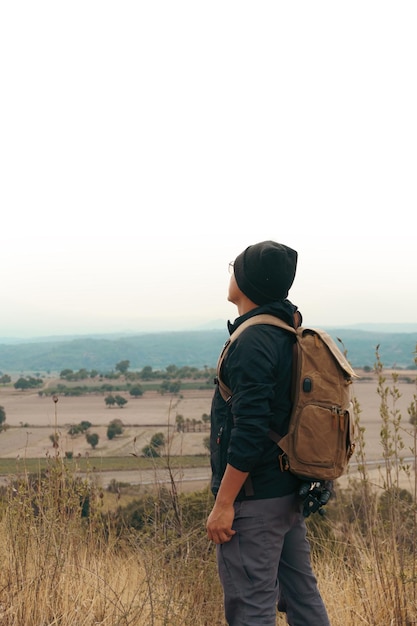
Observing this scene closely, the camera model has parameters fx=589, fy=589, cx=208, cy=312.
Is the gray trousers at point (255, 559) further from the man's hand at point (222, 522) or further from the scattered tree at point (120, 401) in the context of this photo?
the scattered tree at point (120, 401)

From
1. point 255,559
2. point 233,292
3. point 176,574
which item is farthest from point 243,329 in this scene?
point 176,574

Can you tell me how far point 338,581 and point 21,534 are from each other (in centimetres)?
200

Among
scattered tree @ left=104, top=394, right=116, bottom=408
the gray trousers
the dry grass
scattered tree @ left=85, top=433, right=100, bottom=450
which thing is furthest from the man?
scattered tree @ left=104, top=394, right=116, bottom=408

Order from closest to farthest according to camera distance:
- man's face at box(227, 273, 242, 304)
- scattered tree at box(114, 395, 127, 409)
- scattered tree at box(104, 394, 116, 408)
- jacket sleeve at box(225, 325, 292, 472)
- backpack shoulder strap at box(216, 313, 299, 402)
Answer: jacket sleeve at box(225, 325, 292, 472) → backpack shoulder strap at box(216, 313, 299, 402) → man's face at box(227, 273, 242, 304) → scattered tree at box(104, 394, 116, 408) → scattered tree at box(114, 395, 127, 409)

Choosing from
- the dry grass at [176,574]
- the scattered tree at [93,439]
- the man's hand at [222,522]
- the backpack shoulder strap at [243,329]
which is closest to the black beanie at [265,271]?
the backpack shoulder strap at [243,329]

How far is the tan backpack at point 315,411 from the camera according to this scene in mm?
2137

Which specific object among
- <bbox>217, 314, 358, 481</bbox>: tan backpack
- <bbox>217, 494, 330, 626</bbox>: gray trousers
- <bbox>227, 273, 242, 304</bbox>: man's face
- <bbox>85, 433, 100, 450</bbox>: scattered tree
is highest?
<bbox>227, 273, 242, 304</bbox>: man's face

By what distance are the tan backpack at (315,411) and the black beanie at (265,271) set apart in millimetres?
122

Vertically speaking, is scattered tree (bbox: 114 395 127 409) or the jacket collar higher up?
the jacket collar

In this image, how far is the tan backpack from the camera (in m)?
2.14

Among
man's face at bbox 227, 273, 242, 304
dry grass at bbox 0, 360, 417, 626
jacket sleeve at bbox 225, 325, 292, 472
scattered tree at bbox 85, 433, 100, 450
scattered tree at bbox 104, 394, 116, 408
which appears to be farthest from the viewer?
scattered tree at bbox 104, 394, 116, 408

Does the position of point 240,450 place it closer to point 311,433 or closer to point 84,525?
point 311,433

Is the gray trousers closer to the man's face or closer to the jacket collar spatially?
the jacket collar

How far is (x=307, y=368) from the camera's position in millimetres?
2176
